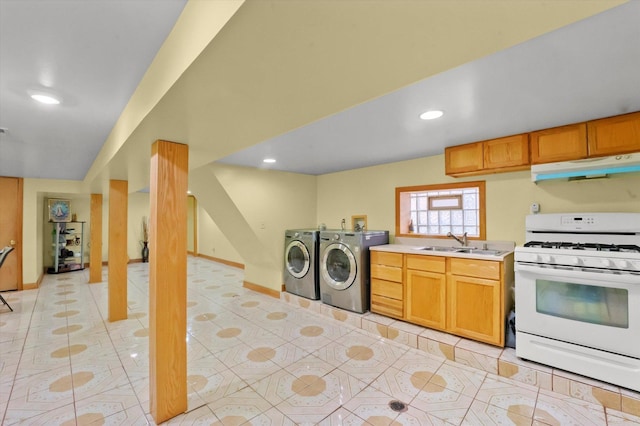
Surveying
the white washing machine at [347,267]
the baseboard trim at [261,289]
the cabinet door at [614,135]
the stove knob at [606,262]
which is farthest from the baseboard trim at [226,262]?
the cabinet door at [614,135]

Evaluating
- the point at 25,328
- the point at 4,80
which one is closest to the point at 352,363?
the point at 4,80

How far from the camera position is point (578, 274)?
6.77 feet

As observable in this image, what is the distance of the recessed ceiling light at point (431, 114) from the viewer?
6.58 feet

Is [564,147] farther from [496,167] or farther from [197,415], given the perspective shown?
[197,415]

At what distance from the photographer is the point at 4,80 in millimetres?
1453

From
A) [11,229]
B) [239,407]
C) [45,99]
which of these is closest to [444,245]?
[239,407]

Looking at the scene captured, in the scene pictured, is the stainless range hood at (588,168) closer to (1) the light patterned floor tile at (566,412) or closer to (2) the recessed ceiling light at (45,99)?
(1) the light patterned floor tile at (566,412)

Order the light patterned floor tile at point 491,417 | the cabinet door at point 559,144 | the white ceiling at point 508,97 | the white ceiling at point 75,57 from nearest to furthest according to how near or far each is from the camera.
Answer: the white ceiling at point 75,57 → the white ceiling at point 508,97 → the light patterned floor tile at point 491,417 → the cabinet door at point 559,144

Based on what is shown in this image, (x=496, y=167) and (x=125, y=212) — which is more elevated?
(x=496, y=167)

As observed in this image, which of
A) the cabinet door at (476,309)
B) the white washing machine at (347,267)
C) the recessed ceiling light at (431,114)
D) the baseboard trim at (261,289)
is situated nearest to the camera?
the recessed ceiling light at (431,114)

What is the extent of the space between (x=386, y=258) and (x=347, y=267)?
22.0 inches

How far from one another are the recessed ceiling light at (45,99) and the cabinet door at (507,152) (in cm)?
345

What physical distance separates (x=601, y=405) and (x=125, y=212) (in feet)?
16.3

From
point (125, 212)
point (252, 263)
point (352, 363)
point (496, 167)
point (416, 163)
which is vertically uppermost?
point (416, 163)
